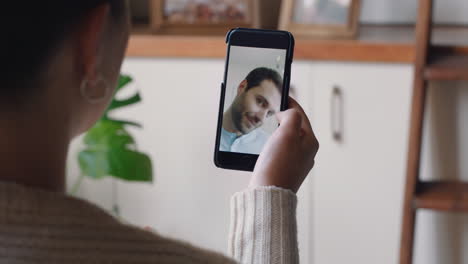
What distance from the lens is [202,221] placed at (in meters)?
1.96

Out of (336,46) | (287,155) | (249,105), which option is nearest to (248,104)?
(249,105)

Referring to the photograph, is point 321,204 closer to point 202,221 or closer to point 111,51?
point 202,221

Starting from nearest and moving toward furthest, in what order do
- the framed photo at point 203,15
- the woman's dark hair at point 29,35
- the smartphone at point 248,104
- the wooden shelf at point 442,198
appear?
the woman's dark hair at point 29,35, the smartphone at point 248,104, the wooden shelf at point 442,198, the framed photo at point 203,15

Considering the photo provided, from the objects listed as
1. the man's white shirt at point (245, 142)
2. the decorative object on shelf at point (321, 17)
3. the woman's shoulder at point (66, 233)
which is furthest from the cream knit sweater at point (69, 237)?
the decorative object on shelf at point (321, 17)

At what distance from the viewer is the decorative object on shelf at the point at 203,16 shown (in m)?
1.95

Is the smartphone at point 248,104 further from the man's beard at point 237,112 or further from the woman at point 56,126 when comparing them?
the woman at point 56,126

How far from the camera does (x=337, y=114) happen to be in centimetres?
180

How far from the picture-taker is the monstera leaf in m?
1.73

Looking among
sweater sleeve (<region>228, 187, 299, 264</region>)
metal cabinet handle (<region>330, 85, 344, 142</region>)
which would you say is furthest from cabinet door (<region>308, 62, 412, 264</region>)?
sweater sleeve (<region>228, 187, 299, 264</region>)

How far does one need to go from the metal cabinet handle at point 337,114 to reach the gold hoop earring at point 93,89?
4.15ft

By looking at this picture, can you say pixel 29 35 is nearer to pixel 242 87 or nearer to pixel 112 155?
pixel 242 87

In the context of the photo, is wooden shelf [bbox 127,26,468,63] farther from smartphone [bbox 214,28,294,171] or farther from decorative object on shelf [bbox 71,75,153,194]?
smartphone [bbox 214,28,294,171]

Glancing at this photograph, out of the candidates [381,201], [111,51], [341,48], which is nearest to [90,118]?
[111,51]

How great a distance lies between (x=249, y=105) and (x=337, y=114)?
1.02 m
